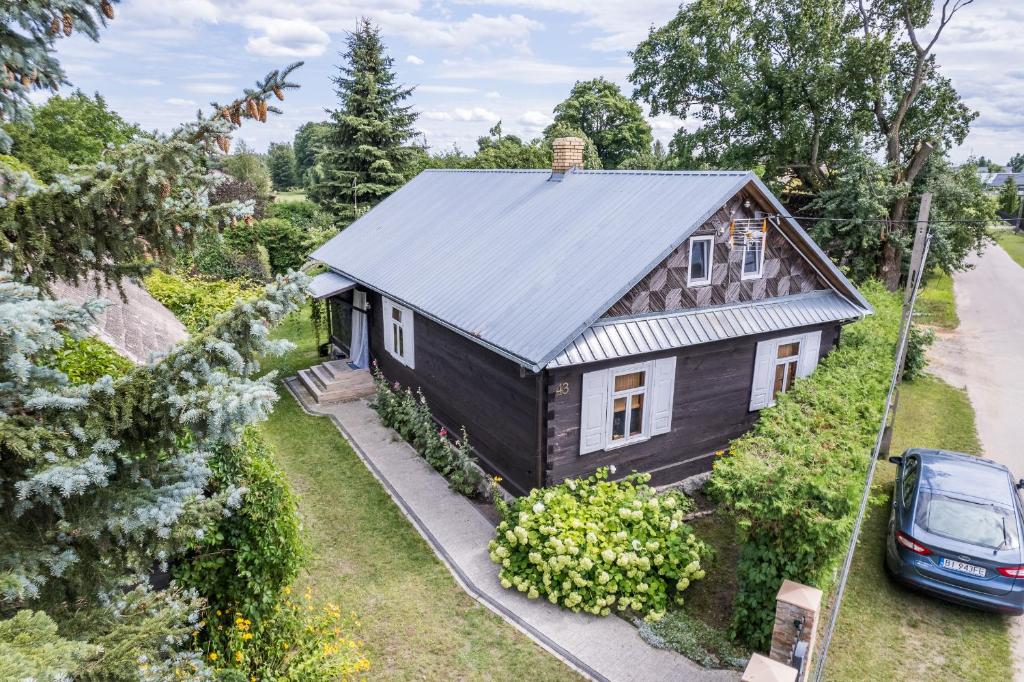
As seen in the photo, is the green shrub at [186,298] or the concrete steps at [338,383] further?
the green shrub at [186,298]

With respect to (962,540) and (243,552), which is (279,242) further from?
(962,540)

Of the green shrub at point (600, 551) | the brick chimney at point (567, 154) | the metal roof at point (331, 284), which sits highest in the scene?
the brick chimney at point (567, 154)

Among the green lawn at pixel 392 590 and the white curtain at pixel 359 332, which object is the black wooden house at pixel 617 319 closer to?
the white curtain at pixel 359 332

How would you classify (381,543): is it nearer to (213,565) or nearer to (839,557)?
(213,565)

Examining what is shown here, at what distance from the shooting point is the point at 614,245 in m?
11.7

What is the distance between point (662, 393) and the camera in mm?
11828

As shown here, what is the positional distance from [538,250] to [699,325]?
367cm

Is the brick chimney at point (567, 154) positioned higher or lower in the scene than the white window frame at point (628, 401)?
higher

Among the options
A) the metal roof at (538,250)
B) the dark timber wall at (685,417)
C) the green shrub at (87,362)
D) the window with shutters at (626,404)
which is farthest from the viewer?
the window with shutters at (626,404)

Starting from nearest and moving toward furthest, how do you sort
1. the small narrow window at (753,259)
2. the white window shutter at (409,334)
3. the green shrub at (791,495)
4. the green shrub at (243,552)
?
1. the green shrub at (243,552)
2. the green shrub at (791,495)
3. the small narrow window at (753,259)
4. the white window shutter at (409,334)

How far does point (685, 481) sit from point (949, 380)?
13.3 m

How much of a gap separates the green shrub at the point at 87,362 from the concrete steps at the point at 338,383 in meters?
10.1

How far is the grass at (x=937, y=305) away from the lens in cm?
2817

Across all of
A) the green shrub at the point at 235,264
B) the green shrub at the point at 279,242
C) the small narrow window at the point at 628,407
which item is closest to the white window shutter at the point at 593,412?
the small narrow window at the point at 628,407
